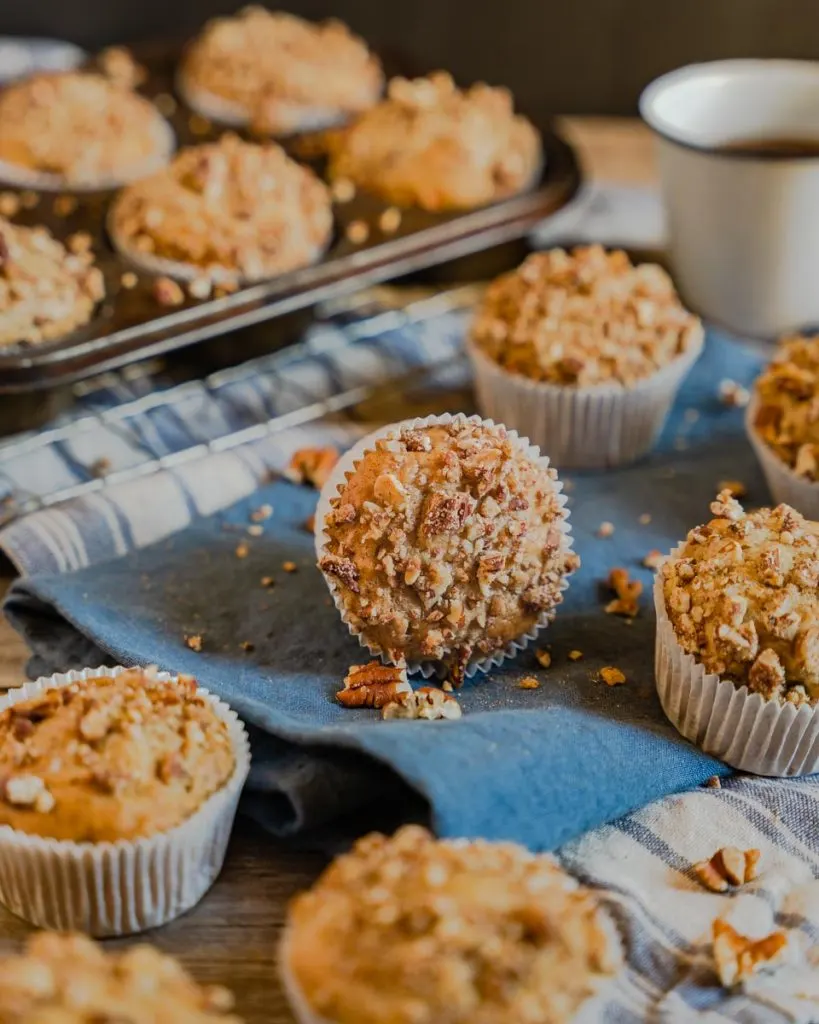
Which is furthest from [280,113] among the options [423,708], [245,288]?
[423,708]

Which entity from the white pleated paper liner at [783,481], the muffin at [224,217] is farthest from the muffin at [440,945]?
the muffin at [224,217]

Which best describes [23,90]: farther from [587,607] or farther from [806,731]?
[806,731]

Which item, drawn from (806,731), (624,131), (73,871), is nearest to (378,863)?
(73,871)

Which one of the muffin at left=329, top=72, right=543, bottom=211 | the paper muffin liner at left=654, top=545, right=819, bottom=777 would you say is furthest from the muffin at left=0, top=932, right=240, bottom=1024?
the muffin at left=329, top=72, right=543, bottom=211

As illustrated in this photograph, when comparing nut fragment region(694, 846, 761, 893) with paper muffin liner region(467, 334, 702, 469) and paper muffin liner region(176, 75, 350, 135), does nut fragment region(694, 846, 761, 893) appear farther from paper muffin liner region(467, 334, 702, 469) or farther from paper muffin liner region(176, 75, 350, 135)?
paper muffin liner region(176, 75, 350, 135)

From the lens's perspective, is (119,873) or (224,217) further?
(224,217)

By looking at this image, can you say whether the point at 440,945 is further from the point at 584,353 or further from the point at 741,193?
the point at 741,193
